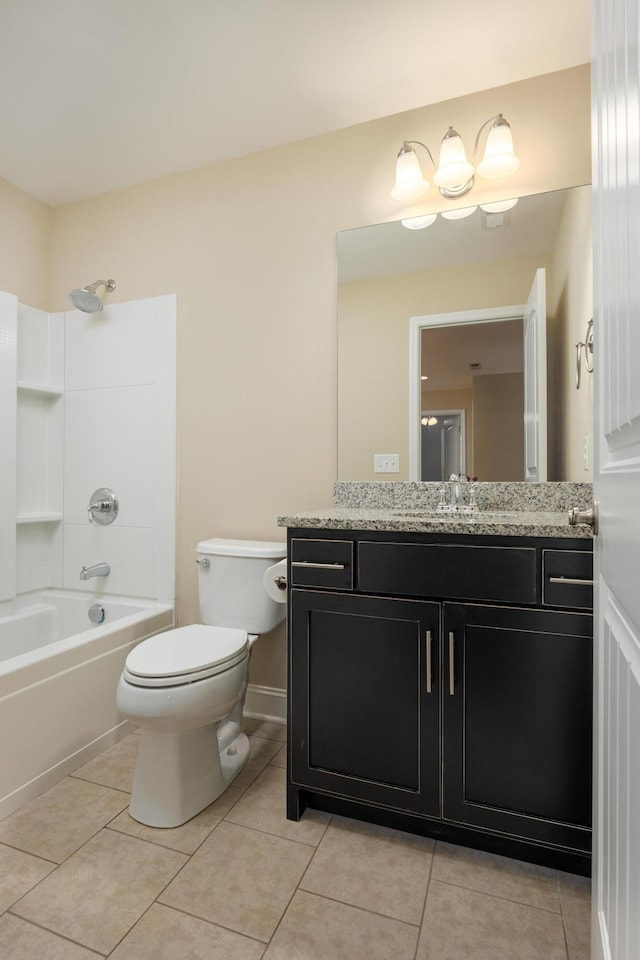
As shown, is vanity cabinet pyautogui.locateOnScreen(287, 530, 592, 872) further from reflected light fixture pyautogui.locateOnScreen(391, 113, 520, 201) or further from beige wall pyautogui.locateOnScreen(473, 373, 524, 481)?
reflected light fixture pyautogui.locateOnScreen(391, 113, 520, 201)

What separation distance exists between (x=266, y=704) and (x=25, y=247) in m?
2.55

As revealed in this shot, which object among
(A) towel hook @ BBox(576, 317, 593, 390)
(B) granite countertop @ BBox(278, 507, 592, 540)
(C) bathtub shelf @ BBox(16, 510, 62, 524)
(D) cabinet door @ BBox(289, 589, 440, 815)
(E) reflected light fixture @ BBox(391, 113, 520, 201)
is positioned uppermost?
(E) reflected light fixture @ BBox(391, 113, 520, 201)

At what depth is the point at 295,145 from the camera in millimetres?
2205

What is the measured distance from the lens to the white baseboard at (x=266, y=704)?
2.20m

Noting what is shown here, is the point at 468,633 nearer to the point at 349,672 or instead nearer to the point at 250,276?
the point at 349,672

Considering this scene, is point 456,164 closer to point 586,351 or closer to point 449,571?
point 586,351

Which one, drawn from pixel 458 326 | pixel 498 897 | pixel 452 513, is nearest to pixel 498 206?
pixel 458 326

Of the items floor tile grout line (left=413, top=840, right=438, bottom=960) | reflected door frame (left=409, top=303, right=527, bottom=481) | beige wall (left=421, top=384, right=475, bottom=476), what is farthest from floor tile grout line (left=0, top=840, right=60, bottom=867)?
beige wall (left=421, top=384, right=475, bottom=476)

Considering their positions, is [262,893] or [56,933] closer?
[56,933]

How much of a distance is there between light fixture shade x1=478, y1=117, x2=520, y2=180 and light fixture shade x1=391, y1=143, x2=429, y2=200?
0.77ft

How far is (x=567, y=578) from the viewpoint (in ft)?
4.14

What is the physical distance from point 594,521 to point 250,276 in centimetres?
190

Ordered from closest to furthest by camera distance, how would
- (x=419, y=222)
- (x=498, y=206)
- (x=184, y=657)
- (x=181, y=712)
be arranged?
(x=181, y=712)
(x=184, y=657)
(x=498, y=206)
(x=419, y=222)

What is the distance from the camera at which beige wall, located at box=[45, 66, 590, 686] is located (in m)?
2.10
